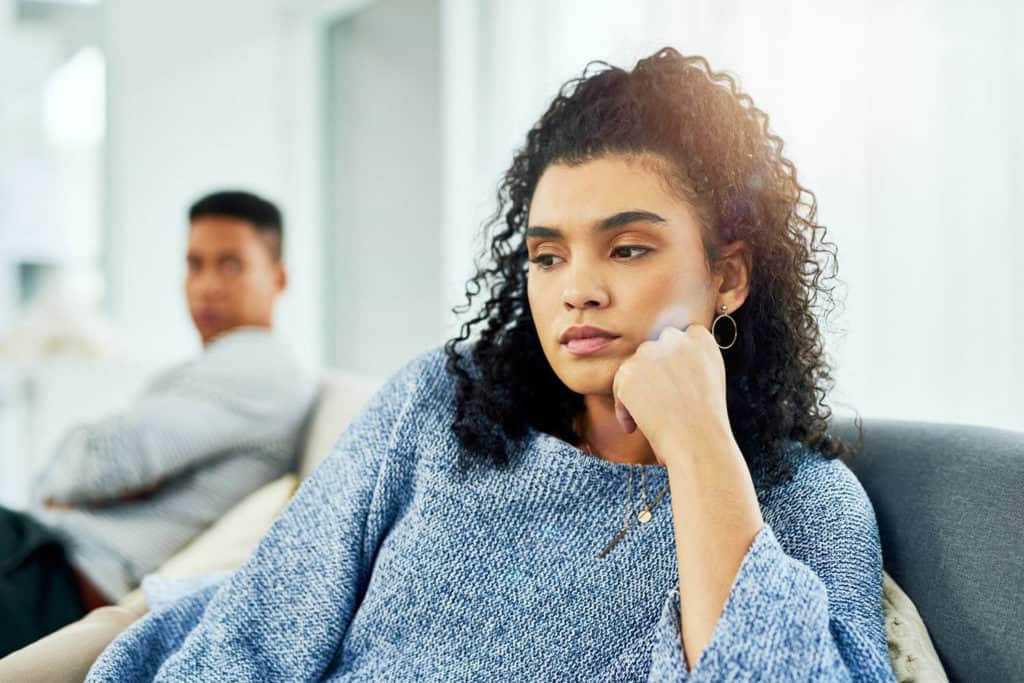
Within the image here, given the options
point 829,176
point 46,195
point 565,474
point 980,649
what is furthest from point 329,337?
point 980,649

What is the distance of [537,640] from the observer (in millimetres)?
1044

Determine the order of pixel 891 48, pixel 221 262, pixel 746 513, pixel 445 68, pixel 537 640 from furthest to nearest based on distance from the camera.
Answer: pixel 445 68 < pixel 221 262 < pixel 891 48 < pixel 537 640 < pixel 746 513

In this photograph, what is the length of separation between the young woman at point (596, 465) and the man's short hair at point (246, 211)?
123cm

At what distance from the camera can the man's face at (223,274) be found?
229 centimetres

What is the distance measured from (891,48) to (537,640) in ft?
4.34

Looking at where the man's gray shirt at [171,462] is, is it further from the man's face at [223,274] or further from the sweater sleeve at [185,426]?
the man's face at [223,274]

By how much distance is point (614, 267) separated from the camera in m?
1.03

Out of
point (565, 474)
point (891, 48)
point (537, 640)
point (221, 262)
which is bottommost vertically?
point (537, 640)

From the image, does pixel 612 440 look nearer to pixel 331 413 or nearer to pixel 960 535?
pixel 960 535

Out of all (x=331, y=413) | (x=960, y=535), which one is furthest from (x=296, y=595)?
(x=331, y=413)

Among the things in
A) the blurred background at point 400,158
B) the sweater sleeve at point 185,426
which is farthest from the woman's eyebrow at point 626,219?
the sweater sleeve at point 185,426

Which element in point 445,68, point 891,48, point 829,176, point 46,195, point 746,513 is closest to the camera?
point 746,513

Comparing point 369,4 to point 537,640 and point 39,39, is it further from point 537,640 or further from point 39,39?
point 537,640

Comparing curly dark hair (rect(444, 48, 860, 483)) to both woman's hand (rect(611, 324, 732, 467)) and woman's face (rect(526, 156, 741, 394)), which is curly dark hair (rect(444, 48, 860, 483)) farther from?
woman's hand (rect(611, 324, 732, 467))
